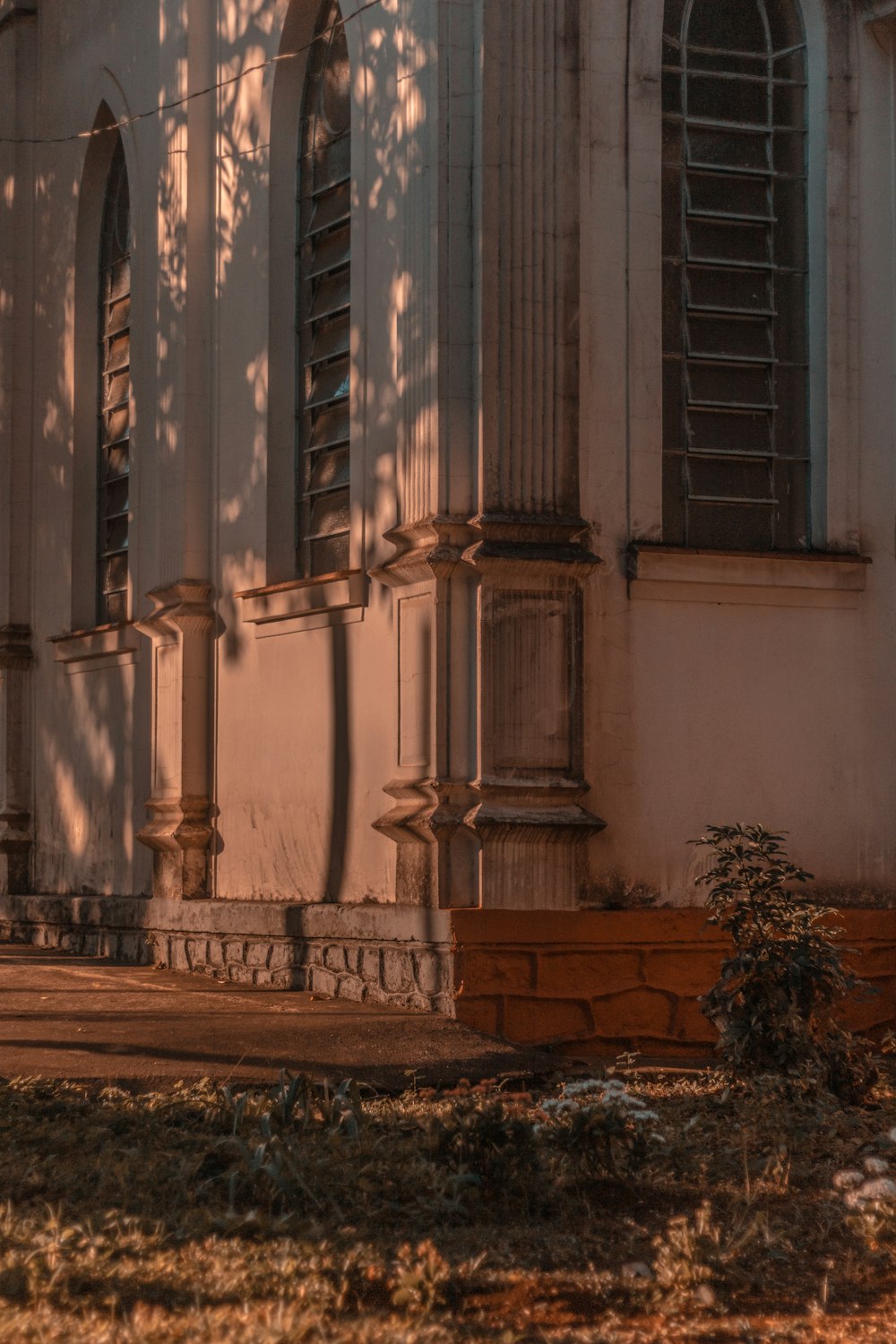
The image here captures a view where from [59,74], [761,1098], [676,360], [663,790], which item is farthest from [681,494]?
[59,74]

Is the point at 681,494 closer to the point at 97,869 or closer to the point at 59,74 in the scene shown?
the point at 97,869

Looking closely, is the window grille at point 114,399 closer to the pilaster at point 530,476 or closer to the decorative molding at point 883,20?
the pilaster at point 530,476

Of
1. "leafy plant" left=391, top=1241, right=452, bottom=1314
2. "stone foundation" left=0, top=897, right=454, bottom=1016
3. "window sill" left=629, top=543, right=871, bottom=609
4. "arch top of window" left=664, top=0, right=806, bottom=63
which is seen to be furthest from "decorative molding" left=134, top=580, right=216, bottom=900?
"leafy plant" left=391, top=1241, right=452, bottom=1314

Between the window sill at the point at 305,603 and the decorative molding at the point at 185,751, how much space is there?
535 mm

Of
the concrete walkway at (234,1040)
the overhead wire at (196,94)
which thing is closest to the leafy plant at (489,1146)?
the concrete walkway at (234,1040)

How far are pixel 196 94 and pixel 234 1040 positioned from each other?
6854 mm

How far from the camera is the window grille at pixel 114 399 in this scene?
559 inches

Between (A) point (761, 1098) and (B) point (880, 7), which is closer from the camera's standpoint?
(A) point (761, 1098)

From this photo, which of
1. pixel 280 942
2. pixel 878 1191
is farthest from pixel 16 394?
pixel 878 1191

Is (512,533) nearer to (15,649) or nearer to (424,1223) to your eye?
(424,1223)

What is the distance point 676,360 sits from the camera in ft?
32.4

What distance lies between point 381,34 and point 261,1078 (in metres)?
5.80

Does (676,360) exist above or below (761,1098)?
above

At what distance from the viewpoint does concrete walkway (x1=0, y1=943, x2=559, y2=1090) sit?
24.5ft
